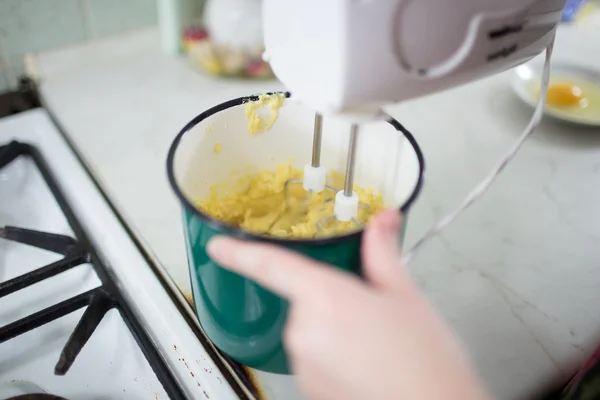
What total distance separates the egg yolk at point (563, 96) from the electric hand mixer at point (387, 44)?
42 cm

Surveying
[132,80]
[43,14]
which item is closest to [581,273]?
[132,80]

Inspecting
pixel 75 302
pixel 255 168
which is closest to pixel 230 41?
pixel 255 168

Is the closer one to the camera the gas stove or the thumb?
the thumb

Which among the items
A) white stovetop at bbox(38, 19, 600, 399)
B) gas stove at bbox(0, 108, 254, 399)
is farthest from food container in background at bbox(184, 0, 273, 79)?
gas stove at bbox(0, 108, 254, 399)

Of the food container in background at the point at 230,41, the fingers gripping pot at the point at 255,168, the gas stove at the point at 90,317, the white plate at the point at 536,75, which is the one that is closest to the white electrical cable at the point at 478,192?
the fingers gripping pot at the point at 255,168

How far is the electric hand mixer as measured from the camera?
0.26m

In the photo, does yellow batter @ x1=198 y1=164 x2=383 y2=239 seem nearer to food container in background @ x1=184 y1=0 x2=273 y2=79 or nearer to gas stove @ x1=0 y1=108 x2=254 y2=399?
gas stove @ x1=0 y1=108 x2=254 y2=399

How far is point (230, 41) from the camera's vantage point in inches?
27.8

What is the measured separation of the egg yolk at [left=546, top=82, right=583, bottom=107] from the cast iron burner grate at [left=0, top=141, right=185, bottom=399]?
584 millimetres

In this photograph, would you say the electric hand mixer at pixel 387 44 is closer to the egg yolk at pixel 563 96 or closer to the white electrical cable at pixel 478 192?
the white electrical cable at pixel 478 192

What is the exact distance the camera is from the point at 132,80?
0.72 m

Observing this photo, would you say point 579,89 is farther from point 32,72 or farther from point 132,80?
point 32,72

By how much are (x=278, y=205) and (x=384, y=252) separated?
0.20 meters

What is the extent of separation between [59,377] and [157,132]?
1.02 feet
